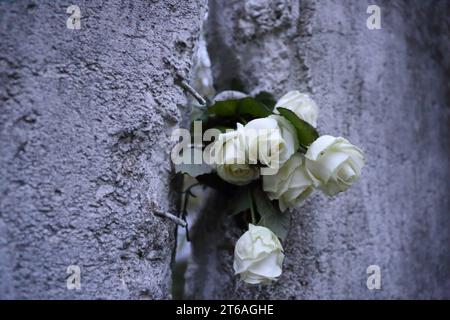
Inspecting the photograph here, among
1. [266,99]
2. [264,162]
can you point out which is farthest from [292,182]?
[266,99]

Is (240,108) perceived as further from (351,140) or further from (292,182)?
(351,140)

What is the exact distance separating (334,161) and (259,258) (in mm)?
165

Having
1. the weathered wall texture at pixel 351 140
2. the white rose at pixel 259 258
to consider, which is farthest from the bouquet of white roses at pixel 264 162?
the weathered wall texture at pixel 351 140

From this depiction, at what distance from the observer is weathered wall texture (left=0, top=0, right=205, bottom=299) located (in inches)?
21.0

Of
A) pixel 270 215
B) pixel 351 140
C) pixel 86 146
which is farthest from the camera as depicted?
pixel 351 140

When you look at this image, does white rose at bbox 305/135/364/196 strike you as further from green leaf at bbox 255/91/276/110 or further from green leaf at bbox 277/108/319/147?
green leaf at bbox 255/91/276/110

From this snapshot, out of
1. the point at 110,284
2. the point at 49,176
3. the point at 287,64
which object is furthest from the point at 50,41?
the point at 287,64

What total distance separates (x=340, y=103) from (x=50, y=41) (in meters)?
0.53

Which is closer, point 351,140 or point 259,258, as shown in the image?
point 259,258

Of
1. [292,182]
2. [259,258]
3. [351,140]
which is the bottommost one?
[259,258]

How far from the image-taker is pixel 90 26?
59 centimetres

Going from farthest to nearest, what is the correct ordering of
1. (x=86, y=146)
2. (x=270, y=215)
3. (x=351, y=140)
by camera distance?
1. (x=351, y=140)
2. (x=270, y=215)
3. (x=86, y=146)

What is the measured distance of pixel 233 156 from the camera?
601 millimetres

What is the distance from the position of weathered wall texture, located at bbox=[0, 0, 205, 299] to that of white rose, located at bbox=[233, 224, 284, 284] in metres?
0.12
